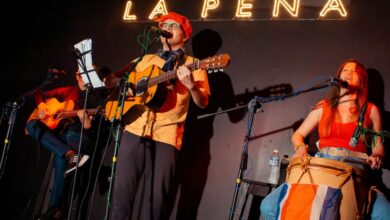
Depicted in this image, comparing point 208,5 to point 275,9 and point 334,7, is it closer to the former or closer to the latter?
point 275,9

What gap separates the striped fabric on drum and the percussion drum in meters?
0.05

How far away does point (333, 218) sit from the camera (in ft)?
7.39

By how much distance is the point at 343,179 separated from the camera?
7.78 feet

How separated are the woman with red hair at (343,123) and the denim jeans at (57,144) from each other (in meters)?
2.38

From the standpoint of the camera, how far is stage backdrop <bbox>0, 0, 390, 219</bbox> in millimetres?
3682

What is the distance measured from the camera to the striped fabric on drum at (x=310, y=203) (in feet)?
7.47

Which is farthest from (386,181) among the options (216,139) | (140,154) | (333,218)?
(140,154)

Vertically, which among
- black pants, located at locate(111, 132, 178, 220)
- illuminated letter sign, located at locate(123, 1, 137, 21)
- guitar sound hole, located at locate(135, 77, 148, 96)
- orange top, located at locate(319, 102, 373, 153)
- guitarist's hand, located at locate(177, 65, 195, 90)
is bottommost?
black pants, located at locate(111, 132, 178, 220)

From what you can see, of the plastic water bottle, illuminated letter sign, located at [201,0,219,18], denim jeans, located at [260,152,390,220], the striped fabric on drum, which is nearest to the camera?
the striped fabric on drum

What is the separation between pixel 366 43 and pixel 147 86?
7.31ft

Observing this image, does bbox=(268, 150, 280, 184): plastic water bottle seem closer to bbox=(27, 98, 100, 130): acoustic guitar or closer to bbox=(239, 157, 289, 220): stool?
bbox=(239, 157, 289, 220): stool

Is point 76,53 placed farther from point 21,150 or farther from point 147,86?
point 21,150

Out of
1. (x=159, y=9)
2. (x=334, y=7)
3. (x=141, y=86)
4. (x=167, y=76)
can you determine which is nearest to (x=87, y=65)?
(x=141, y=86)

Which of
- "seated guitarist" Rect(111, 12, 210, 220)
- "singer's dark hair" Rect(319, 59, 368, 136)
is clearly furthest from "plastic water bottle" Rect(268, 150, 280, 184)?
"seated guitarist" Rect(111, 12, 210, 220)
